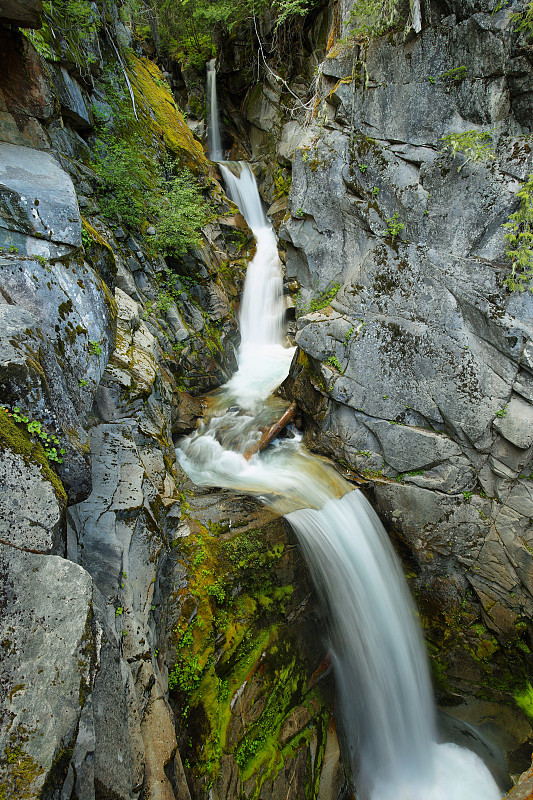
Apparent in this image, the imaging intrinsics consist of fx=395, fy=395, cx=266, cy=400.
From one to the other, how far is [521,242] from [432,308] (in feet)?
5.31

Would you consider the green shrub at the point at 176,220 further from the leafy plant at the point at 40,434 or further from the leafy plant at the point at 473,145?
the leafy plant at the point at 40,434

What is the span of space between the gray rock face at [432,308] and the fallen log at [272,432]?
0.75 m

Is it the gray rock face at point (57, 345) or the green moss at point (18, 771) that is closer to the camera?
the green moss at point (18, 771)

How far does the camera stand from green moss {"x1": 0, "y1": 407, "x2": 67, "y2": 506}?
2.37 meters

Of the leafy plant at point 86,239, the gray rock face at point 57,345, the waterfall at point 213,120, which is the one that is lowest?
the gray rock face at point 57,345

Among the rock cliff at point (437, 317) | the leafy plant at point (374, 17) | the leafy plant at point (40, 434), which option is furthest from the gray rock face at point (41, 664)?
the leafy plant at point (374, 17)

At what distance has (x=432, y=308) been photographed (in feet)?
23.4

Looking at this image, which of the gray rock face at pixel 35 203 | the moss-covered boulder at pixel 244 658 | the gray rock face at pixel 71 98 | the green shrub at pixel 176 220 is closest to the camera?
the gray rock face at pixel 35 203

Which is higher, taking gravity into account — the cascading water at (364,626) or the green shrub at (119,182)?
the green shrub at (119,182)

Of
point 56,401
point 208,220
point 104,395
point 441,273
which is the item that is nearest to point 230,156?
point 208,220

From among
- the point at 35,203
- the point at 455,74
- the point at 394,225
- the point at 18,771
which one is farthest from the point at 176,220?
the point at 18,771

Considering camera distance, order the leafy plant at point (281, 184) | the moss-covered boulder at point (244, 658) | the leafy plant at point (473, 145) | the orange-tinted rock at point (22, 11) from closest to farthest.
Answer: the orange-tinted rock at point (22, 11), the moss-covered boulder at point (244, 658), the leafy plant at point (473, 145), the leafy plant at point (281, 184)

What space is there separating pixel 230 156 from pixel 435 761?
763 inches

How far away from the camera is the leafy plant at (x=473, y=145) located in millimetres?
6457
